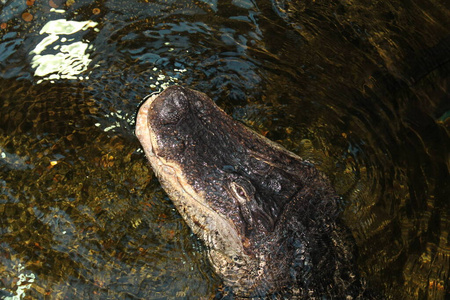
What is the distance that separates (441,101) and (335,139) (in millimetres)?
1385

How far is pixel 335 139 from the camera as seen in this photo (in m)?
5.41

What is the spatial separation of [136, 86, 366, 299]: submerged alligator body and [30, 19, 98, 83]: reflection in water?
1518 millimetres

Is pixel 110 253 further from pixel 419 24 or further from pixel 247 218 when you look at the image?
pixel 419 24

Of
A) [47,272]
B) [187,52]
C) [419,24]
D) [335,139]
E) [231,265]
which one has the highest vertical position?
[419,24]

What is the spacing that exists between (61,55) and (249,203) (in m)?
2.97

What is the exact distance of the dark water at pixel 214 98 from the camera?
4633 mm

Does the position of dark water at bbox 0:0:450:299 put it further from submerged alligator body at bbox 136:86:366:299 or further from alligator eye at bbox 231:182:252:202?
alligator eye at bbox 231:182:252:202

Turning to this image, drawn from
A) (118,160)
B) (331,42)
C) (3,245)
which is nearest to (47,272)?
(3,245)

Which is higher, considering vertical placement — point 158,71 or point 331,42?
point 331,42

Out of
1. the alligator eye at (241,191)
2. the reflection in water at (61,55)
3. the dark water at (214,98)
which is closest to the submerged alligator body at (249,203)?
the alligator eye at (241,191)

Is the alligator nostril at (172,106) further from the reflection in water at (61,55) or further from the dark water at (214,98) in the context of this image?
the reflection in water at (61,55)

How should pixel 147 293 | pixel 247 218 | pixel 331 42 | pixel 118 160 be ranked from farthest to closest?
1. pixel 331 42
2. pixel 118 160
3. pixel 147 293
4. pixel 247 218

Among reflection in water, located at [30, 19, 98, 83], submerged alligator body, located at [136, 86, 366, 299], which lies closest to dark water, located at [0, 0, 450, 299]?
reflection in water, located at [30, 19, 98, 83]

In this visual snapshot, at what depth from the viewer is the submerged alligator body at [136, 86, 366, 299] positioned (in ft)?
13.5
